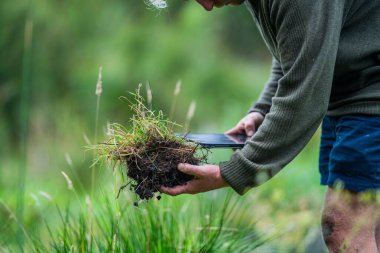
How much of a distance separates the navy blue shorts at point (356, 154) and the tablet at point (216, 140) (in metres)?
0.40

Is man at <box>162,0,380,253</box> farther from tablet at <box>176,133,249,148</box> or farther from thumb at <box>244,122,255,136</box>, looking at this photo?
thumb at <box>244,122,255,136</box>

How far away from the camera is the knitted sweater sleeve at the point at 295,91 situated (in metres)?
2.61

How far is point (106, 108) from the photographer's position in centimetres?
901

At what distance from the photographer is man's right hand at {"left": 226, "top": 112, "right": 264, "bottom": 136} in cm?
338

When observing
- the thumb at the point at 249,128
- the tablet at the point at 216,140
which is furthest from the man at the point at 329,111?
the thumb at the point at 249,128

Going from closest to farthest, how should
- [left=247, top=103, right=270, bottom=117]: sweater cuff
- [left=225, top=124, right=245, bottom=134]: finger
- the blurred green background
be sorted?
[left=225, top=124, right=245, bottom=134]: finger, [left=247, top=103, right=270, bottom=117]: sweater cuff, the blurred green background

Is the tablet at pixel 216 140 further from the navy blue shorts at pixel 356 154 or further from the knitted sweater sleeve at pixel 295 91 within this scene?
the navy blue shorts at pixel 356 154

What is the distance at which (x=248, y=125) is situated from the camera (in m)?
3.39

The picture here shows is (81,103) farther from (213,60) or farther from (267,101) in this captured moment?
(267,101)

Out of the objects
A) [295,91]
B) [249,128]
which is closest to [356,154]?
[295,91]

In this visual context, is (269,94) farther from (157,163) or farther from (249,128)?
(157,163)

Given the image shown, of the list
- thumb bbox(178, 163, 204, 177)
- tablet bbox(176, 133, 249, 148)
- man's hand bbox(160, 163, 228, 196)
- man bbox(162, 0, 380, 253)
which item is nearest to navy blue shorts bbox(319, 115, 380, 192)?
man bbox(162, 0, 380, 253)

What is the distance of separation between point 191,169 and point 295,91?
488mm

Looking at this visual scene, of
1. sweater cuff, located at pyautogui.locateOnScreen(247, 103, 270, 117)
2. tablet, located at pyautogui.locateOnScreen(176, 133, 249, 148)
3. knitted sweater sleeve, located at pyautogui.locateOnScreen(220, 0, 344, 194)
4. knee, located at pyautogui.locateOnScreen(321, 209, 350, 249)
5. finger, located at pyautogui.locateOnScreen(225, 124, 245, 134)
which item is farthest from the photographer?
sweater cuff, located at pyautogui.locateOnScreen(247, 103, 270, 117)
